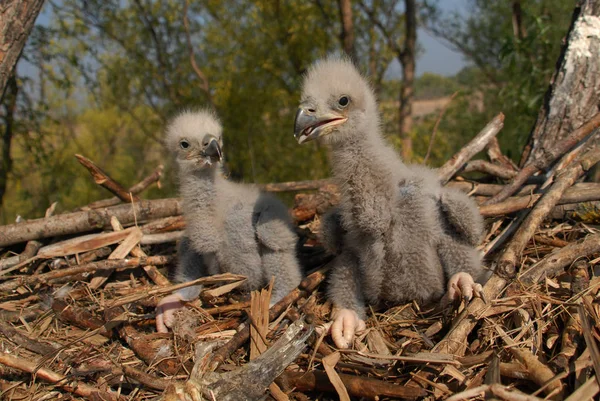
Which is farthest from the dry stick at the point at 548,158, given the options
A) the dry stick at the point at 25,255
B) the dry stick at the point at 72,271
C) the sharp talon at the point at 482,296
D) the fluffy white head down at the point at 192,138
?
the dry stick at the point at 25,255

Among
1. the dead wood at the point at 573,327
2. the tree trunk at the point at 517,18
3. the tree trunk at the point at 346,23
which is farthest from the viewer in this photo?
the tree trunk at the point at 517,18

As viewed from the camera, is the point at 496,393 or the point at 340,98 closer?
the point at 496,393

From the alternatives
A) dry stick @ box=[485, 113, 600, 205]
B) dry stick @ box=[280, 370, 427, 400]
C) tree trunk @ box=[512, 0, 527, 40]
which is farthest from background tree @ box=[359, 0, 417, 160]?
dry stick @ box=[280, 370, 427, 400]

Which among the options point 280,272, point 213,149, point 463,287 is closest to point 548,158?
point 463,287

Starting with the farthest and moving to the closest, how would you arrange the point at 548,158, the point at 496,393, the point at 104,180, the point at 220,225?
the point at 104,180, the point at 548,158, the point at 220,225, the point at 496,393

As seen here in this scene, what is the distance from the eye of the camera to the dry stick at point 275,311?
204 centimetres

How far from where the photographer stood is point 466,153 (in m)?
3.10

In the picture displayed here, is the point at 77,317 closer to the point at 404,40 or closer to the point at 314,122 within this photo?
the point at 314,122

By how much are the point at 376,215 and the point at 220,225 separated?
37.6 inches

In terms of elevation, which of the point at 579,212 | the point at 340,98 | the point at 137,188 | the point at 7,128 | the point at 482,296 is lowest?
the point at 482,296

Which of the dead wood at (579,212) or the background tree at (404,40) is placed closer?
the dead wood at (579,212)

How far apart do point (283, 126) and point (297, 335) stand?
244 inches

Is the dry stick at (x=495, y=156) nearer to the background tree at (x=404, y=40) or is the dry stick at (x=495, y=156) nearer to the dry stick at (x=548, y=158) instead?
the dry stick at (x=548, y=158)

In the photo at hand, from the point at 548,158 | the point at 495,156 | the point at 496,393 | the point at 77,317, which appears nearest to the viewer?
the point at 496,393
